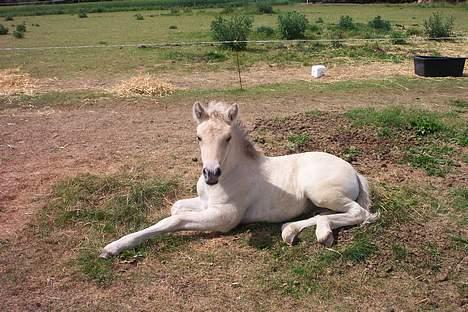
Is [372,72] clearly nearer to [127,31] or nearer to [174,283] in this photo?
[174,283]

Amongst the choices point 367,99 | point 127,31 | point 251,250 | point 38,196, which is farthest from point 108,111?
point 127,31

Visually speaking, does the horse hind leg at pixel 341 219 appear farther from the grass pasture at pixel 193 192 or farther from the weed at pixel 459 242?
the weed at pixel 459 242

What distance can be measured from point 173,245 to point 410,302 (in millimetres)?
2028

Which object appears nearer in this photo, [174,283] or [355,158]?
[174,283]

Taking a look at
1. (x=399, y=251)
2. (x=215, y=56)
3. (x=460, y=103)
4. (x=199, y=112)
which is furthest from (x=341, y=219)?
(x=215, y=56)

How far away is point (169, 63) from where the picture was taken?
14492 mm

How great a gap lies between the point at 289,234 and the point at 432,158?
2.80 meters

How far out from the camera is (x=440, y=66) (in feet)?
38.7

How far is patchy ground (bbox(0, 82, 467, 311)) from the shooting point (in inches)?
150

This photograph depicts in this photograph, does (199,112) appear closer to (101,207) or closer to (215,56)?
(101,207)

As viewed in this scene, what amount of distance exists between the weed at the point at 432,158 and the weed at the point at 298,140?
1.30 m

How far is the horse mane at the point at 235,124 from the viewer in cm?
462

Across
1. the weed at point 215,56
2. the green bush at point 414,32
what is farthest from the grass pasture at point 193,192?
the green bush at point 414,32

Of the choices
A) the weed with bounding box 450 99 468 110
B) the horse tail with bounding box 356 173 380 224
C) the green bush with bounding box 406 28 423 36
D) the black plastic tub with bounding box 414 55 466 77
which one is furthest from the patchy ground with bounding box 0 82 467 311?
the green bush with bounding box 406 28 423 36
